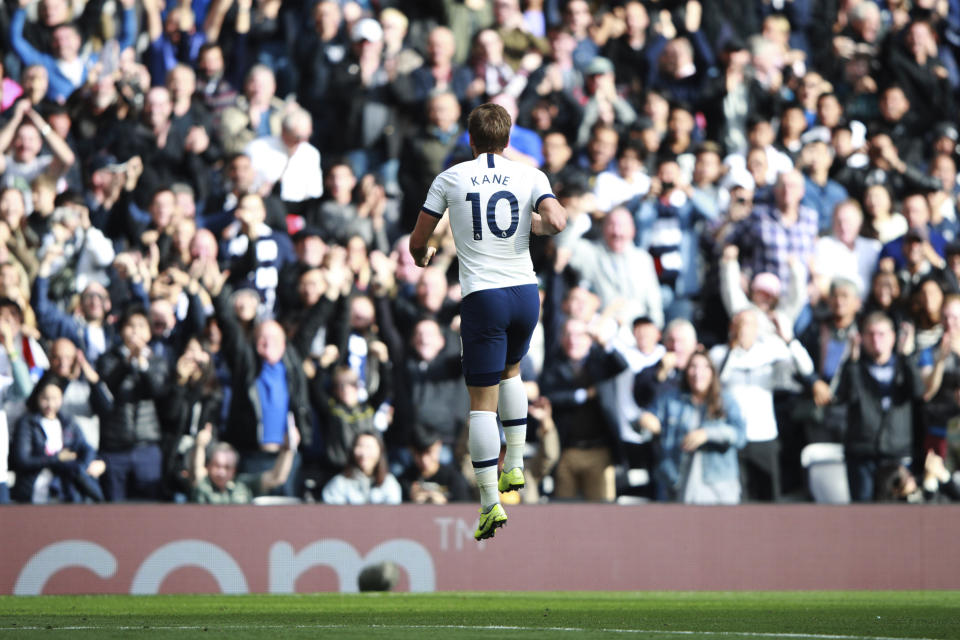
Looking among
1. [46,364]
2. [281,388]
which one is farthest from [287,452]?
[46,364]

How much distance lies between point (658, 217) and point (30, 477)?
242 inches

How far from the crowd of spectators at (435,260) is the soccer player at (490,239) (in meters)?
4.68

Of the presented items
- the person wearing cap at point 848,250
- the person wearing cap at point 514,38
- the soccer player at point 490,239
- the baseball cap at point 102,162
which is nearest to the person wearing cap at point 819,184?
the person wearing cap at point 848,250

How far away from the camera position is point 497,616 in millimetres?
8758

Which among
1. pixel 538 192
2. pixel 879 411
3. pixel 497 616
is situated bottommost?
pixel 497 616

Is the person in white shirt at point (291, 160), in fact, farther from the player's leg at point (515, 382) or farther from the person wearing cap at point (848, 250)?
the player's leg at point (515, 382)

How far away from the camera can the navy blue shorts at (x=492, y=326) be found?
7.84 metres

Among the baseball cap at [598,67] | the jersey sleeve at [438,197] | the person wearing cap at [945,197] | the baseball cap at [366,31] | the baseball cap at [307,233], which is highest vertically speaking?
the baseball cap at [366,31]

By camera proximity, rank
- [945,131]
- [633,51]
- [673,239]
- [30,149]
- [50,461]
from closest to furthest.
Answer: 1. [50,461]
2. [30,149]
3. [673,239]
4. [945,131]
5. [633,51]

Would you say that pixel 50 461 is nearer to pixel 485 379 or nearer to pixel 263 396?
pixel 263 396

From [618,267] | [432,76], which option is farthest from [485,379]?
[432,76]

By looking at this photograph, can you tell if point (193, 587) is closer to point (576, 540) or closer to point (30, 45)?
point (576, 540)

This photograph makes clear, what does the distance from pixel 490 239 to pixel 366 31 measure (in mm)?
7548

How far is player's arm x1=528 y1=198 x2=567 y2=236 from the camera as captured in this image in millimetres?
7750
